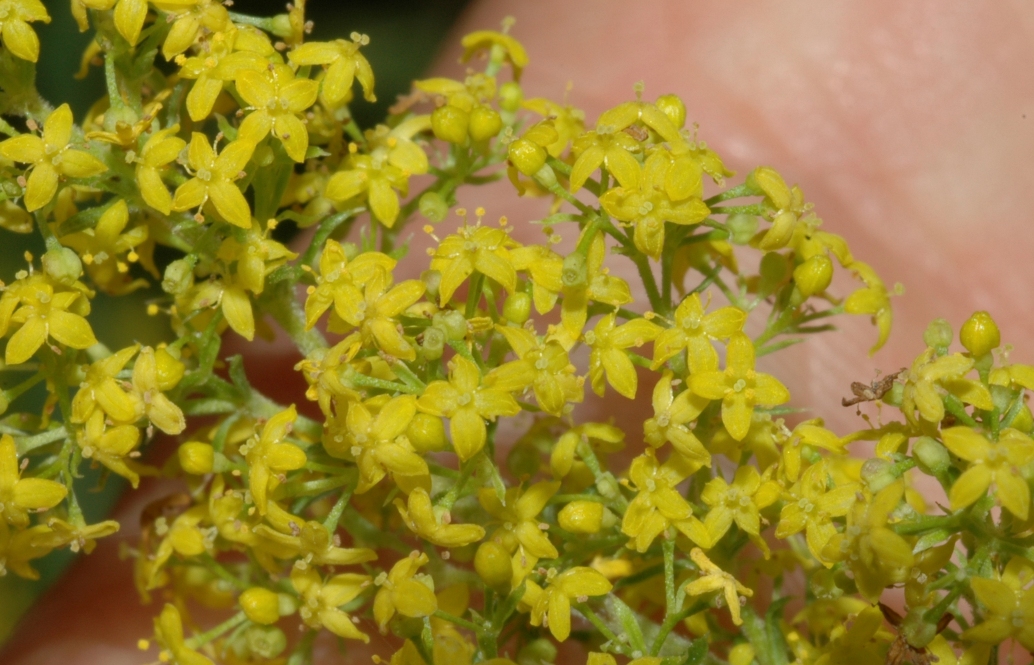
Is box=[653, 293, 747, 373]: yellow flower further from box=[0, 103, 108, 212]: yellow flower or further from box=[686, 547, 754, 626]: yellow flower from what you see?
box=[0, 103, 108, 212]: yellow flower

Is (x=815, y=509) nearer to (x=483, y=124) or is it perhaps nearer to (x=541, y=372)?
(x=541, y=372)

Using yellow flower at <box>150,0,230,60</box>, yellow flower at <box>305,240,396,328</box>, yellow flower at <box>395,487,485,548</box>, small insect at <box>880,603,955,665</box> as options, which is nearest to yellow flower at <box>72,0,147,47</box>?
yellow flower at <box>150,0,230,60</box>

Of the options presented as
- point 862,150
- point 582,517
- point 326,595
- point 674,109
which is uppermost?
point 862,150

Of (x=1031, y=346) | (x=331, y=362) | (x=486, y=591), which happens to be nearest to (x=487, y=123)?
(x=331, y=362)

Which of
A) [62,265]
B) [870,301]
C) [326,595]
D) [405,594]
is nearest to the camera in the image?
[405,594]

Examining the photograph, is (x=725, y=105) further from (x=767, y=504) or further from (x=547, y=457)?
(x=767, y=504)

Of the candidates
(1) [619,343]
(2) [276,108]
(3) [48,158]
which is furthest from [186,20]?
(1) [619,343]
